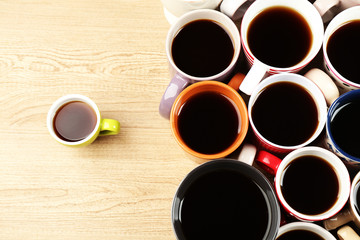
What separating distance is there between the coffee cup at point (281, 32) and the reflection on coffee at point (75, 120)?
44cm

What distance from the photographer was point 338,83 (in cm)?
89

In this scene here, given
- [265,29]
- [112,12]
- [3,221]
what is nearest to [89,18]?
[112,12]

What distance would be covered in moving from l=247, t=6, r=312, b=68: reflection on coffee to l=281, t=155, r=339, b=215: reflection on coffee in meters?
0.24

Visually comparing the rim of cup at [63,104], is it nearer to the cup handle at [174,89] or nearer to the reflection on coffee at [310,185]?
the cup handle at [174,89]

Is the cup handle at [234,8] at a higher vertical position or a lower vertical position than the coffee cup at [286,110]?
higher

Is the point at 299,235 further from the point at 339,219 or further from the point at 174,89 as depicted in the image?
the point at 174,89

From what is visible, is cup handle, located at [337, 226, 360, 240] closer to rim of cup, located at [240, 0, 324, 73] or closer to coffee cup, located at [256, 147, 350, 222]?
coffee cup, located at [256, 147, 350, 222]

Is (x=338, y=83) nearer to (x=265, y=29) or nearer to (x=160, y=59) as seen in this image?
(x=265, y=29)

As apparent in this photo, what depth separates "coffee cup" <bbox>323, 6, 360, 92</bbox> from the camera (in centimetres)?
90

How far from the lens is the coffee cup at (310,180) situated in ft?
2.83

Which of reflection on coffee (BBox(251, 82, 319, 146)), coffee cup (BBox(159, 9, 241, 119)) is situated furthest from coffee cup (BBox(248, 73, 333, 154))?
coffee cup (BBox(159, 9, 241, 119))

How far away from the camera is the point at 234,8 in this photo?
91 centimetres

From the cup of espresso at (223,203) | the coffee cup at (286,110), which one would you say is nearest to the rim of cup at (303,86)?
the coffee cup at (286,110)

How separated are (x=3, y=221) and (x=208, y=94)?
0.63 metres
